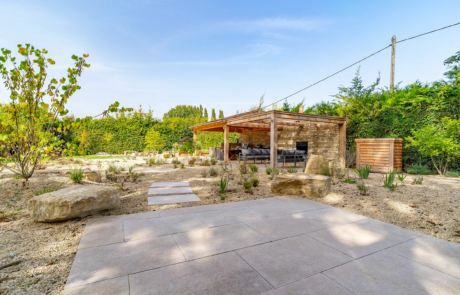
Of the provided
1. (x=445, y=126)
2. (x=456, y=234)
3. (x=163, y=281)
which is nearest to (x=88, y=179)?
(x=163, y=281)

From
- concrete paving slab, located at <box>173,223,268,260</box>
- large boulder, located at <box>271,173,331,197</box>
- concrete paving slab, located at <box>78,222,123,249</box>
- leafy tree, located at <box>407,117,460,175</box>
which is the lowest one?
concrete paving slab, located at <box>173,223,268,260</box>

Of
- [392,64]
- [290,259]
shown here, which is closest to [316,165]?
[290,259]

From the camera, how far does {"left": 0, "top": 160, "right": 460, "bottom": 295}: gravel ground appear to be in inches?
63.9

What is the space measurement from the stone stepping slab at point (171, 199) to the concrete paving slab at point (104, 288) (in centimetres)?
209

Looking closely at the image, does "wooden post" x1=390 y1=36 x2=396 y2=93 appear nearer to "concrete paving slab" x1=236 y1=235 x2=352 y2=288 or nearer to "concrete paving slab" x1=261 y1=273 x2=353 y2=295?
"concrete paving slab" x1=236 y1=235 x2=352 y2=288

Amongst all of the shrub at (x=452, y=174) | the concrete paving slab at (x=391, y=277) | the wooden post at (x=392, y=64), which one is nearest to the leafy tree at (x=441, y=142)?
the shrub at (x=452, y=174)

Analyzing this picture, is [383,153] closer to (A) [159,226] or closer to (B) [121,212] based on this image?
(A) [159,226]

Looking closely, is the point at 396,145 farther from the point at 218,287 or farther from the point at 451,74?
the point at 218,287

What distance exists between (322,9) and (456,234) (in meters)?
9.23

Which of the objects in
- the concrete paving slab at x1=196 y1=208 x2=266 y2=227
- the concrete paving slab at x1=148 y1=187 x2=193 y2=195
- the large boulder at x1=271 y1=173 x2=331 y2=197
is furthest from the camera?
the concrete paving slab at x1=148 y1=187 x2=193 y2=195

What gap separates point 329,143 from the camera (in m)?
9.84

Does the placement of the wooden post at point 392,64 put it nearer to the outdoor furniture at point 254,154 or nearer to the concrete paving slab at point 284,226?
the outdoor furniture at point 254,154

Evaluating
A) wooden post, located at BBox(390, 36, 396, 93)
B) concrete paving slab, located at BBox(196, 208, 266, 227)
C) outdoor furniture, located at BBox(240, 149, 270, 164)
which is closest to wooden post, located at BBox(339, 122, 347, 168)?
outdoor furniture, located at BBox(240, 149, 270, 164)

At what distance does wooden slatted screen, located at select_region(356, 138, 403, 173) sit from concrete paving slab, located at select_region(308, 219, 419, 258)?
566 cm
